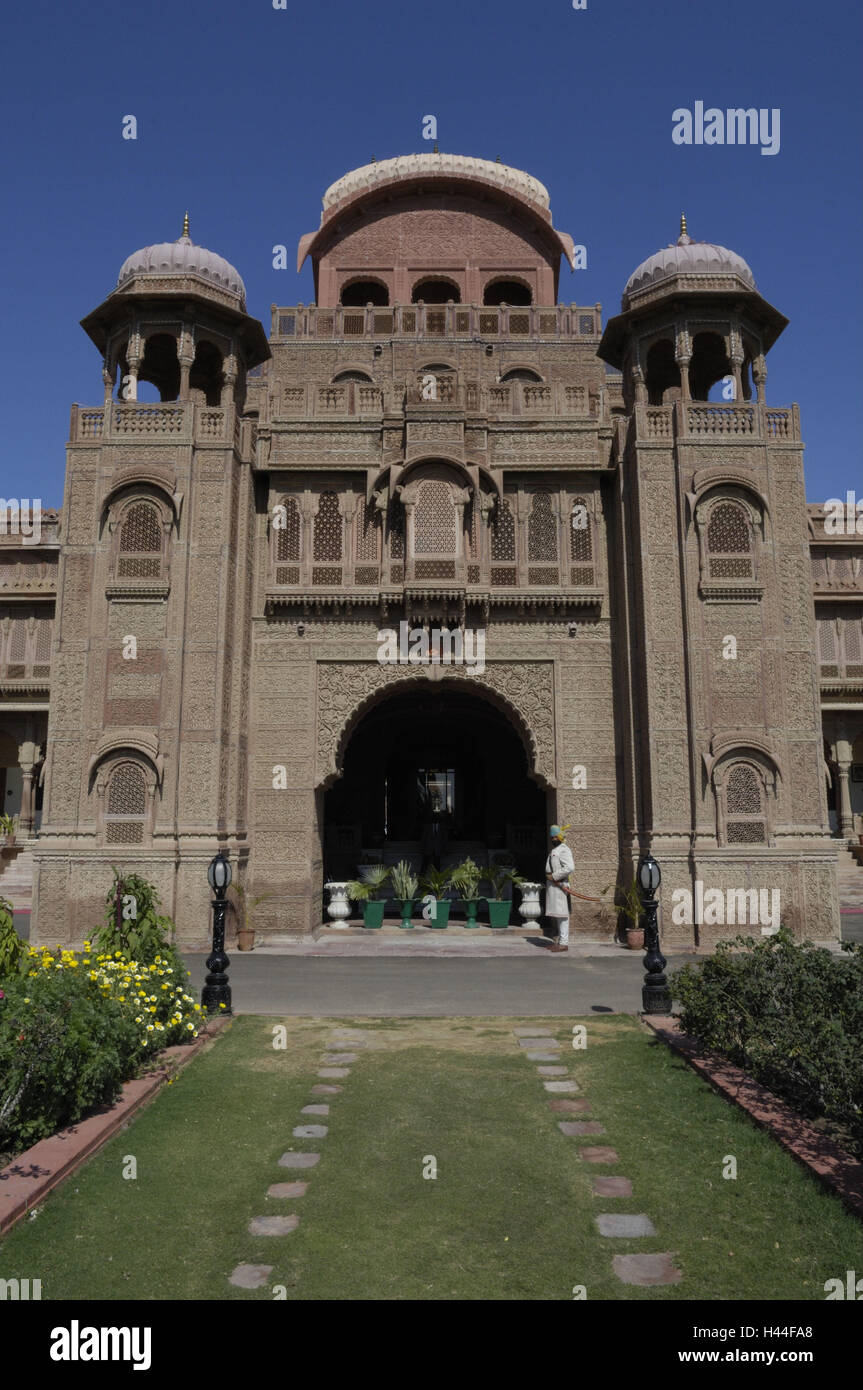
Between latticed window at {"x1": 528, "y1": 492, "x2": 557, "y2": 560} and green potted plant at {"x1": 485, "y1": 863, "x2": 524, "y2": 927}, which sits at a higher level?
latticed window at {"x1": 528, "y1": 492, "x2": 557, "y2": 560}

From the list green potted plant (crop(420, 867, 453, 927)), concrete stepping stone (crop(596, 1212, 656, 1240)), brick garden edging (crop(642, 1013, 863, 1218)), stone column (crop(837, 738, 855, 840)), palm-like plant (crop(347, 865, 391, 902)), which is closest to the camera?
concrete stepping stone (crop(596, 1212, 656, 1240))

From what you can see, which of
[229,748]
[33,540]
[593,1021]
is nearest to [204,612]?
[229,748]

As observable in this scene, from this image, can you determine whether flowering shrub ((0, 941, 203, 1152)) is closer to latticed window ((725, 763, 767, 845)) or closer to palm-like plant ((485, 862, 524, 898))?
latticed window ((725, 763, 767, 845))

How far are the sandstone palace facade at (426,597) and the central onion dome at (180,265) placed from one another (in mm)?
68

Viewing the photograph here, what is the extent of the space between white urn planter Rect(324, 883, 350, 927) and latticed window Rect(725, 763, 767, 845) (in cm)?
789

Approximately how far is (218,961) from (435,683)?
28.0 ft

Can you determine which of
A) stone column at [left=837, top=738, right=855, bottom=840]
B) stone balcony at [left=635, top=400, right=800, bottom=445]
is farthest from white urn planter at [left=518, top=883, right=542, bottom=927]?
stone column at [left=837, top=738, right=855, bottom=840]

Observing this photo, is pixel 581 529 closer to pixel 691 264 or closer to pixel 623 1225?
pixel 691 264

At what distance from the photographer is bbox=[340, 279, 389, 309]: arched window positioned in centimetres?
2662

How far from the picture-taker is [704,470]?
16328mm

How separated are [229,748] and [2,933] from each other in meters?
8.78

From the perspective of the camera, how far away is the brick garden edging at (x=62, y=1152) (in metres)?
4.79

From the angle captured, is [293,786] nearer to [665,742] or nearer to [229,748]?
[229,748]

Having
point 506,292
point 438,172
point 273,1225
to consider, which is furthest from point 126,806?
point 438,172
